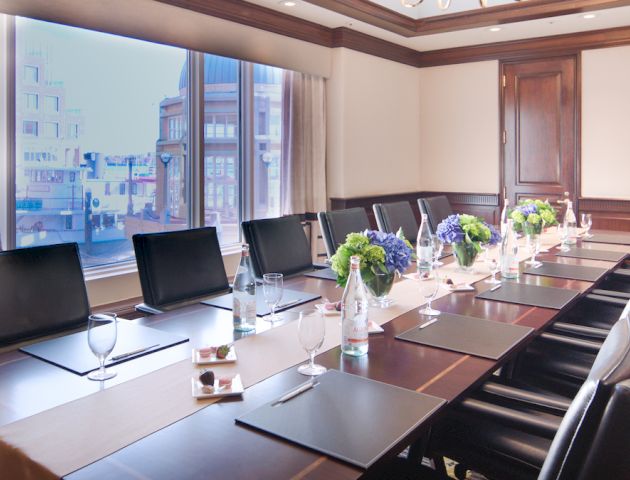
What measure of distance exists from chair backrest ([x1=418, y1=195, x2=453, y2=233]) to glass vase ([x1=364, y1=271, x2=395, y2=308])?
2082 mm

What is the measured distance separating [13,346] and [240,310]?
2.16 ft

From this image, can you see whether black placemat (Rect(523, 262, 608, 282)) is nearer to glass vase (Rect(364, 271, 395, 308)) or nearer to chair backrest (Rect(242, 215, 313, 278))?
glass vase (Rect(364, 271, 395, 308))

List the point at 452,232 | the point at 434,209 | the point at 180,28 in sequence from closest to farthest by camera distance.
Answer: the point at 452,232 < the point at 180,28 < the point at 434,209

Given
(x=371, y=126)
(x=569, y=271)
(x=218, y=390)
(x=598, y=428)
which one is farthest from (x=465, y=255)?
(x=371, y=126)

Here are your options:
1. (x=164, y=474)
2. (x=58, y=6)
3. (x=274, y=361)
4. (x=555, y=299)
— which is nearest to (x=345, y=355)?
(x=274, y=361)

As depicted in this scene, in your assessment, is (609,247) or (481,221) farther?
(609,247)

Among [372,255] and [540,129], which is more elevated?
[540,129]

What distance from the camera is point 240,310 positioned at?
5.62ft

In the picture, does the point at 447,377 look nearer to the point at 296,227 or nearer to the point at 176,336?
the point at 176,336

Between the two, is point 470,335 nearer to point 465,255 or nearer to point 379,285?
point 379,285

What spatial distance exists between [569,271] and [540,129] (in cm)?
320

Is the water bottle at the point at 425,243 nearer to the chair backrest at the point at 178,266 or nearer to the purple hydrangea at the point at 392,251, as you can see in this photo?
the purple hydrangea at the point at 392,251

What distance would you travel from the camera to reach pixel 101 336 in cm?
131

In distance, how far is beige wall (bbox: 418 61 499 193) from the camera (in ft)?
18.3
